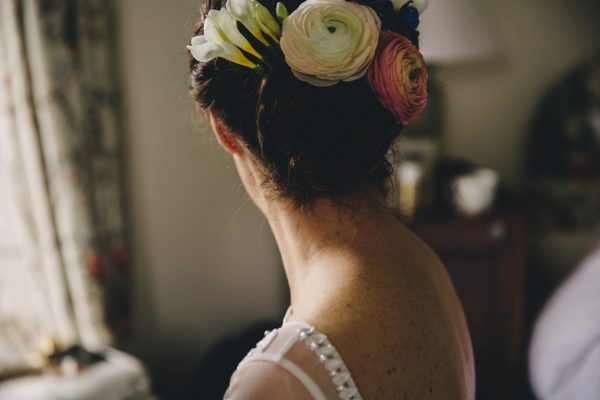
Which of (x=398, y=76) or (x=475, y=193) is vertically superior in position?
(x=398, y=76)

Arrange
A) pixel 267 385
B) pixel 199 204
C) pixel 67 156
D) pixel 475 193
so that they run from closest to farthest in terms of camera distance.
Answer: pixel 267 385, pixel 67 156, pixel 475 193, pixel 199 204

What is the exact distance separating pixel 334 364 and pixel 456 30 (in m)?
1.69

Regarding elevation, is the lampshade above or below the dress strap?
above

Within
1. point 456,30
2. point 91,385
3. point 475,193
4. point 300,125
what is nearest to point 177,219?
point 91,385

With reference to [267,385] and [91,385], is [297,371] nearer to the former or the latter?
[267,385]

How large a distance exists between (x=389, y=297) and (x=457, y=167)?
1.74 m

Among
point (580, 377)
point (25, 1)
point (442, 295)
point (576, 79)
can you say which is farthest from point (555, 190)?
point (25, 1)

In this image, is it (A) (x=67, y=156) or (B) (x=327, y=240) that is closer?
(B) (x=327, y=240)

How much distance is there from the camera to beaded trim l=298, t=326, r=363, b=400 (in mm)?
594

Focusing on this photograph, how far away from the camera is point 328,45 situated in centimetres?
64

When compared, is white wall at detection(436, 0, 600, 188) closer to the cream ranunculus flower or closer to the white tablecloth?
the white tablecloth

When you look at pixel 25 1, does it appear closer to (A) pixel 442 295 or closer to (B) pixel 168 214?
(B) pixel 168 214

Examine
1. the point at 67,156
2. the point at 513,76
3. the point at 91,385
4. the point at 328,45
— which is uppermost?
the point at 328,45

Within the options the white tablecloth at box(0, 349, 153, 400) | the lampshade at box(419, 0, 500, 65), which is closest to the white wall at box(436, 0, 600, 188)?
the lampshade at box(419, 0, 500, 65)
